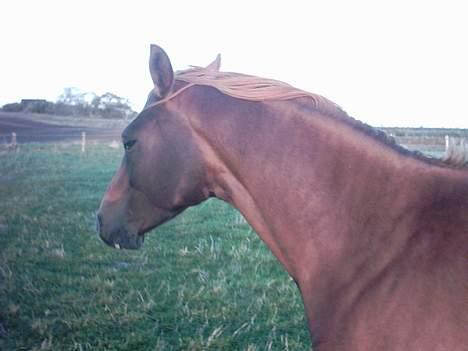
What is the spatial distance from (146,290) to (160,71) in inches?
117

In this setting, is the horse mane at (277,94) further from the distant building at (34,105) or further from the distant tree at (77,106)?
the distant building at (34,105)

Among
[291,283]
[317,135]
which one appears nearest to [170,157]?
[317,135]

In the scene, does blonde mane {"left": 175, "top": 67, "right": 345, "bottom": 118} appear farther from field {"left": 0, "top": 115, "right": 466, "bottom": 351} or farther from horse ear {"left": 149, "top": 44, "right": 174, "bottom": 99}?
field {"left": 0, "top": 115, "right": 466, "bottom": 351}

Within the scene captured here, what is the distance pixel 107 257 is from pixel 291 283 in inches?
95.5

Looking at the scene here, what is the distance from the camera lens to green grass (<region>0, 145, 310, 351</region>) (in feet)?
12.5

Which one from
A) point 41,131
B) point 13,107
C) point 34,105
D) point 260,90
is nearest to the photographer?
point 260,90

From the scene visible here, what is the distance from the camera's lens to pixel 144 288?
4.76 metres


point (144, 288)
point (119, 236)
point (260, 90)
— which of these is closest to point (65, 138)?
point (144, 288)

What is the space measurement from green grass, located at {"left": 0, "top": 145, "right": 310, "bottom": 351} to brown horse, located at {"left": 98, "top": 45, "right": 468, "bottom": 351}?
1620 millimetres

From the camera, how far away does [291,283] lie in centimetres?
503

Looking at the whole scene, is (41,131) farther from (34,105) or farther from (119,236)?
(119,236)

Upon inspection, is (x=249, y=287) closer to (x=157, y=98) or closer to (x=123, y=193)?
(x=123, y=193)

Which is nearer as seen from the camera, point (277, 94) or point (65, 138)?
point (277, 94)

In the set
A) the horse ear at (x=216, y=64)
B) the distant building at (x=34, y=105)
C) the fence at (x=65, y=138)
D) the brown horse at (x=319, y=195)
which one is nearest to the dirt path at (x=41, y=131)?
the fence at (x=65, y=138)
